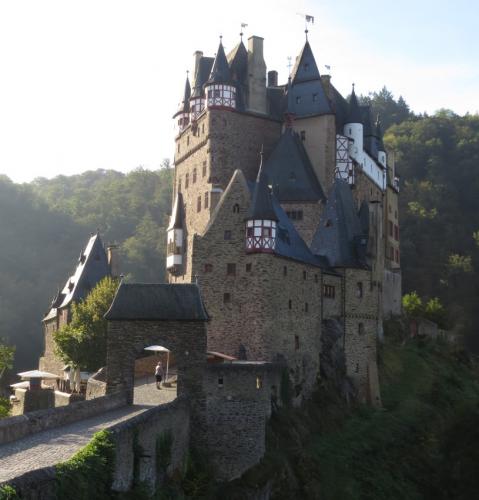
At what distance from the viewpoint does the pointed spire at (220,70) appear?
169ft

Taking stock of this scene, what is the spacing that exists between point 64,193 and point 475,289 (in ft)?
230

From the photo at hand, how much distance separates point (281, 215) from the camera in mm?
43438

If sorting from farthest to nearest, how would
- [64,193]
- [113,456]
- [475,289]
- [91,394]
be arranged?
[64,193]
[475,289]
[91,394]
[113,456]

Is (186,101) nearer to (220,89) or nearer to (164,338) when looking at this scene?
(220,89)

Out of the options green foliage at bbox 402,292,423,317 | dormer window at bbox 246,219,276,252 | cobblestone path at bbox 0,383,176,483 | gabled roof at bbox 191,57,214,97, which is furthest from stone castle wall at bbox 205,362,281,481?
green foliage at bbox 402,292,423,317

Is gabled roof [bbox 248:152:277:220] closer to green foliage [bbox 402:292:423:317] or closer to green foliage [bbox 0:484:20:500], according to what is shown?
green foliage [bbox 0:484:20:500]

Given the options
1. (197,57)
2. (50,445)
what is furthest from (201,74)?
(50,445)

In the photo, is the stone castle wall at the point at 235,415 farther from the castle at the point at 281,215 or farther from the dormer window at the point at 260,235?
the dormer window at the point at 260,235

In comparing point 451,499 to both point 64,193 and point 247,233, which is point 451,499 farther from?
point 64,193

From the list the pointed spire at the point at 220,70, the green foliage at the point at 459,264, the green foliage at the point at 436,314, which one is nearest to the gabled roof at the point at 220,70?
the pointed spire at the point at 220,70

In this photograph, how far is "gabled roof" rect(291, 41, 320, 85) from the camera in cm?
5494

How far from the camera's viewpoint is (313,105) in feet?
175

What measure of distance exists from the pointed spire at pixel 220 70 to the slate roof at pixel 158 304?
2350cm

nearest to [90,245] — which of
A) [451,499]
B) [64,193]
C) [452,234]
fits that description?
[451,499]
